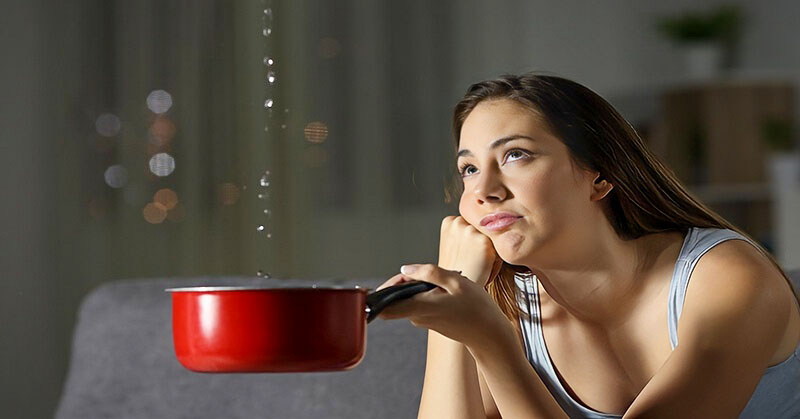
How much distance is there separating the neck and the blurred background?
2471mm

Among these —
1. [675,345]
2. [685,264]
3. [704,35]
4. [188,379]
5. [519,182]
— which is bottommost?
[188,379]

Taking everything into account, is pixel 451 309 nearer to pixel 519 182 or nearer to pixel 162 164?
pixel 519 182

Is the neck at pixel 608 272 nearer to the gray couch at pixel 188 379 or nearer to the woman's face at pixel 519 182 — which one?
the woman's face at pixel 519 182

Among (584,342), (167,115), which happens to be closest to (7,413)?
(167,115)

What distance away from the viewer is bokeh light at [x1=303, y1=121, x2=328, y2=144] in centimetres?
382

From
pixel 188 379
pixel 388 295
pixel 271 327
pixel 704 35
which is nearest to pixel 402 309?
pixel 388 295

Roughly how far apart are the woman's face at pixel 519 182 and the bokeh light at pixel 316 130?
8.89 ft

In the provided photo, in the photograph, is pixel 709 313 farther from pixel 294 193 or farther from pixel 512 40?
pixel 512 40

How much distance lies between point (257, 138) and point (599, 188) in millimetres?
2589

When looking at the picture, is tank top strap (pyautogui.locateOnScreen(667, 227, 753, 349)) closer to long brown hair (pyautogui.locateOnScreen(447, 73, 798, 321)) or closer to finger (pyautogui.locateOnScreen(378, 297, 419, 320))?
long brown hair (pyautogui.locateOnScreen(447, 73, 798, 321))

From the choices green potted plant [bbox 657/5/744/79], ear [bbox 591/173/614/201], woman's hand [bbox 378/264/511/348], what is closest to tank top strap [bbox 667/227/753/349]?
ear [bbox 591/173/614/201]

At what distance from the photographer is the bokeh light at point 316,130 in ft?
12.5

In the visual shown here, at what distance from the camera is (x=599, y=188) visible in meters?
1.17

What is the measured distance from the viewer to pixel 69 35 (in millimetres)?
3502
